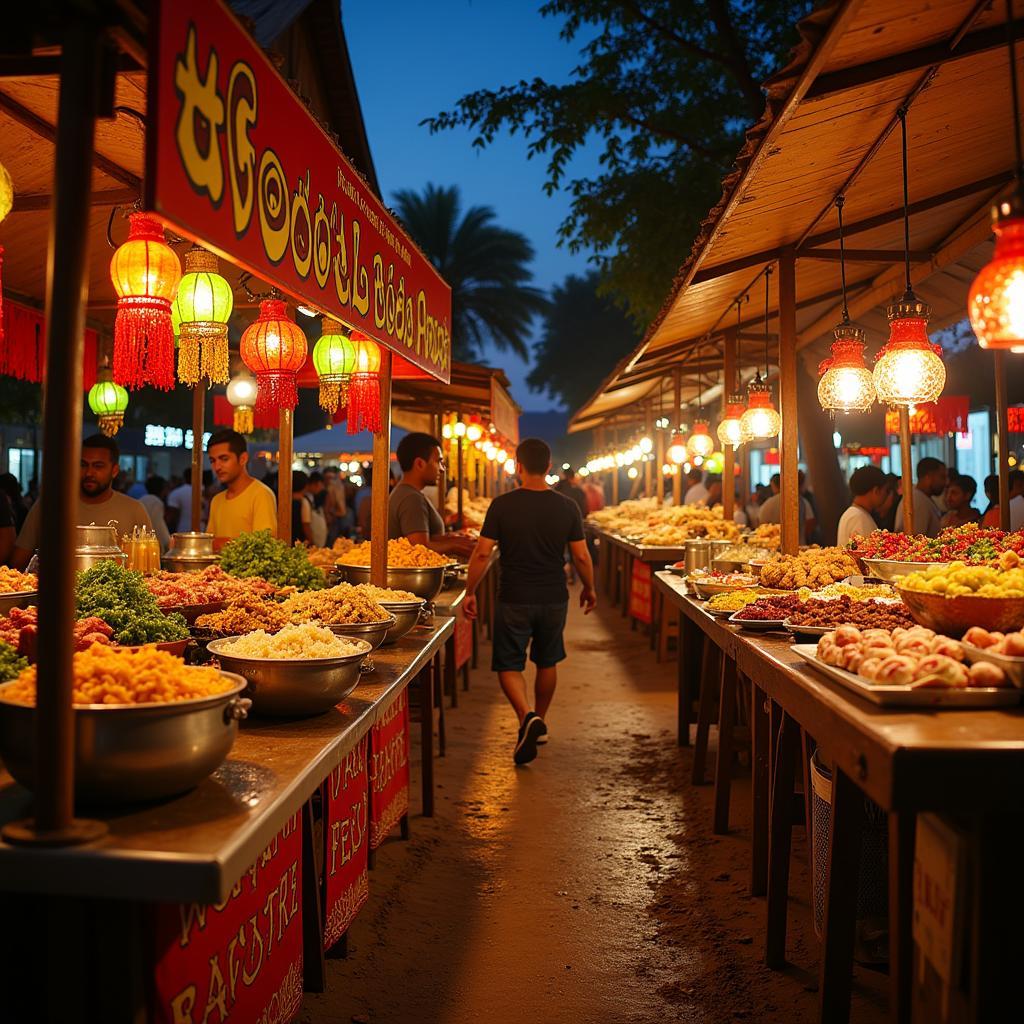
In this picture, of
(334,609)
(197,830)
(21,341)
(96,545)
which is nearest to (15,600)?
(96,545)

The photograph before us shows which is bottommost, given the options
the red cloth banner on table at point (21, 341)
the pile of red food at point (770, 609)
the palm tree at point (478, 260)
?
the pile of red food at point (770, 609)

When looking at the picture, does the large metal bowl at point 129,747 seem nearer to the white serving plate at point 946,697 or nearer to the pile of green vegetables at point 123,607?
the pile of green vegetables at point 123,607

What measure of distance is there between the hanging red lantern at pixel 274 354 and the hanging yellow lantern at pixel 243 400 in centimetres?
448

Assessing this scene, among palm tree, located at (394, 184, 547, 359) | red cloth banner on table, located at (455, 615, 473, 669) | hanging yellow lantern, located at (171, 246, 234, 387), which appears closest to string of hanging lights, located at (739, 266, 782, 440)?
red cloth banner on table, located at (455, 615, 473, 669)

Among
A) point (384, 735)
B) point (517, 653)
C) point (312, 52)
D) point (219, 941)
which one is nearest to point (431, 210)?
point (312, 52)

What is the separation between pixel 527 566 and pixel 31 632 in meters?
4.55

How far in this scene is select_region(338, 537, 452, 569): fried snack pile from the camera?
242 inches

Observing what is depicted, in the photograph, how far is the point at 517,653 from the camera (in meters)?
7.40

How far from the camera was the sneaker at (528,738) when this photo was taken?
7.12m

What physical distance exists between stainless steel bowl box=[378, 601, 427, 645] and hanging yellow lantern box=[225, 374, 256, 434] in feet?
18.4

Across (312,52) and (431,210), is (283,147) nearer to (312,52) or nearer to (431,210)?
(312,52)

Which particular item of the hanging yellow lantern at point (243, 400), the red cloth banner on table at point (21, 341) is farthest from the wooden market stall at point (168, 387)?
the hanging yellow lantern at point (243, 400)

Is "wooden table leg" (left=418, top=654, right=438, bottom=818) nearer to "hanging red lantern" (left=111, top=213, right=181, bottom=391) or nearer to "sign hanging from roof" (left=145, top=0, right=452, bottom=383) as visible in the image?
"sign hanging from roof" (left=145, top=0, right=452, bottom=383)

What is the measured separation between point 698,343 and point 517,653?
555cm
